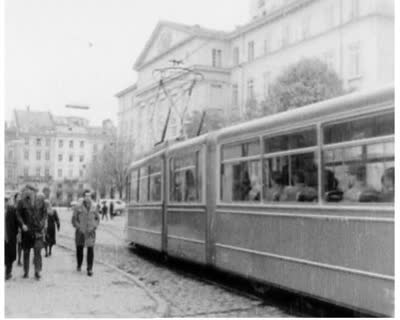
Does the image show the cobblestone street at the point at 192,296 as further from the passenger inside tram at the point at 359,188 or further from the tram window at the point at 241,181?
the passenger inside tram at the point at 359,188

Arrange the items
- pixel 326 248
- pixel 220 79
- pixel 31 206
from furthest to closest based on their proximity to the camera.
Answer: pixel 220 79, pixel 31 206, pixel 326 248

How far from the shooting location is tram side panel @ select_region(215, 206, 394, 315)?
7152mm

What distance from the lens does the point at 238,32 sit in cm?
4519

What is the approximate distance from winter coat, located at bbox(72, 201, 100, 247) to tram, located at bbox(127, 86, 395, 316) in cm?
165

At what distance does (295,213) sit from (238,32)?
122ft

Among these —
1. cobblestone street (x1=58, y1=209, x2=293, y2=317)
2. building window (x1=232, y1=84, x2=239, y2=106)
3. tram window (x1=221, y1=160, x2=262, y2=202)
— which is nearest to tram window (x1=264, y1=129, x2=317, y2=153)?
tram window (x1=221, y1=160, x2=262, y2=202)

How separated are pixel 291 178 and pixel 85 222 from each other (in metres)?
5.17

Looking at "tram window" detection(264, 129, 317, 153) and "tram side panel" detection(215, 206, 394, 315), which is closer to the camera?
"tram side panel" detection(215, 206, 394, 315)

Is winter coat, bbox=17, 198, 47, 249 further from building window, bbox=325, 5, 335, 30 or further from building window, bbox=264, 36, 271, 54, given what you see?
building window, bbox=264, 36, 271, 54

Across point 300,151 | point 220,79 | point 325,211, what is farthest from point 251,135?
point 220,79

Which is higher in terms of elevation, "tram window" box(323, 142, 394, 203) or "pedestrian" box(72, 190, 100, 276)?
"tram window" box(323, 142, 394, 203)

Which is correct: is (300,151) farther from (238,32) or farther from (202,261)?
(238,32)

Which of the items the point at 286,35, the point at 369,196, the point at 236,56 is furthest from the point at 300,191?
the point at 236,56

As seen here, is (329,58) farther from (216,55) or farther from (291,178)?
(291,178)
